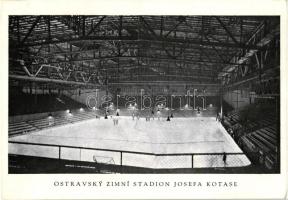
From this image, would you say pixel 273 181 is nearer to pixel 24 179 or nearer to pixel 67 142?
pixel 24 179

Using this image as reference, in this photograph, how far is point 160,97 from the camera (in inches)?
404

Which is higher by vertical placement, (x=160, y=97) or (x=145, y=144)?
(x=160, y=97)

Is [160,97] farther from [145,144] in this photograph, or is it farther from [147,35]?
[147,35]

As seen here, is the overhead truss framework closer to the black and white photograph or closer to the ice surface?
the black and white photograph

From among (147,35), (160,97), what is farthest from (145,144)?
(147,35)

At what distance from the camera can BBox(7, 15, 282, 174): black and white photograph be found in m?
5.34

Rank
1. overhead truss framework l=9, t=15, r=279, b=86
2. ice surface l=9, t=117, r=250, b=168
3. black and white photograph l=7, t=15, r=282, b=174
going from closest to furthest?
black and white photograph l=7, t=15, r=282, b=174 → overhead truss framework l=9, t=15, r=279, b=86 → ice surface l=9, t=117, r=250, b=168

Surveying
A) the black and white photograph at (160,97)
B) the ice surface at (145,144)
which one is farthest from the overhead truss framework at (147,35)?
the ice surface at (145,144)

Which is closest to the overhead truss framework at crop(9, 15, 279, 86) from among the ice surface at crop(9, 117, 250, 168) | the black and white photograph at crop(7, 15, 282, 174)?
the black and white photograph at crop(7, 15, 282, 174)

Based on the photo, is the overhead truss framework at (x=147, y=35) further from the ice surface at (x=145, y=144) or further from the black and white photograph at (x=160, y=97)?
the ice surface at (x=145, y=144)

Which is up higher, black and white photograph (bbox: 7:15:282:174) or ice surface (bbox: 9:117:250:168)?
black and white photograph (bbox: 7:15:282:174)

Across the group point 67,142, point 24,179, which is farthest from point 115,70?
point 24,179

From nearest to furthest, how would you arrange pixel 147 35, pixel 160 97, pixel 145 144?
pixel 147 35 → pixel 160 97 → pixel 145 144
